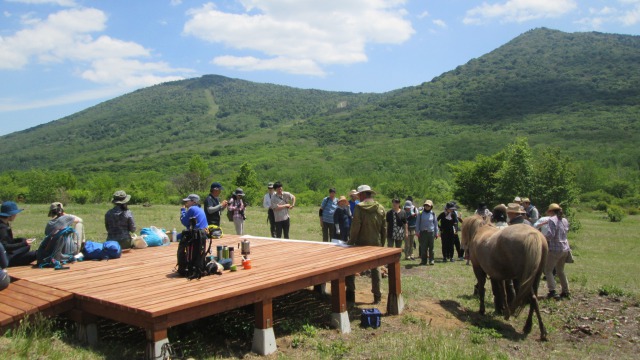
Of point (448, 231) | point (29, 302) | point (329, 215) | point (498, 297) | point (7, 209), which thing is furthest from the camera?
point (448, 231)

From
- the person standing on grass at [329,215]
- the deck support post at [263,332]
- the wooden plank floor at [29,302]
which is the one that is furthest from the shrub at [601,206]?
the wooden plank floor at [29,302]

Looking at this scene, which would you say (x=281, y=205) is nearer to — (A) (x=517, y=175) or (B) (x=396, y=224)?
(B) (x=396, y=224)

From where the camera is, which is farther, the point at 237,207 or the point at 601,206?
the point at 601,206

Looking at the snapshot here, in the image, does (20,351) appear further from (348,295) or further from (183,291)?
(348,295)

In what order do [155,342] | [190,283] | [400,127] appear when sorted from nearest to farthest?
[155,342] < [190,283] < [400,127]

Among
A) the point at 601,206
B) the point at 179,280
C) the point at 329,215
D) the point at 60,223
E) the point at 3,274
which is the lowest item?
the point at 601,206

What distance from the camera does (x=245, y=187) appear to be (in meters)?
50.2

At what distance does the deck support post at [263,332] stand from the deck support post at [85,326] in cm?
191

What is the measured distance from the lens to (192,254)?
21.7 feet

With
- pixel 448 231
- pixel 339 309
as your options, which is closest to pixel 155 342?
pixel 339 309

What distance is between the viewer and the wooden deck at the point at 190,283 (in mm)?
5203

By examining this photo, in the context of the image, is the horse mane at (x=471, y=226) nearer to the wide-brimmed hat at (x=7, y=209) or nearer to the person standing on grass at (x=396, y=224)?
the person standing on grass at (x=396, y=224)

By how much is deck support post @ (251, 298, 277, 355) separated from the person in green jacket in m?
2.78

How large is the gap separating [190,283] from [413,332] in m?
3.28
